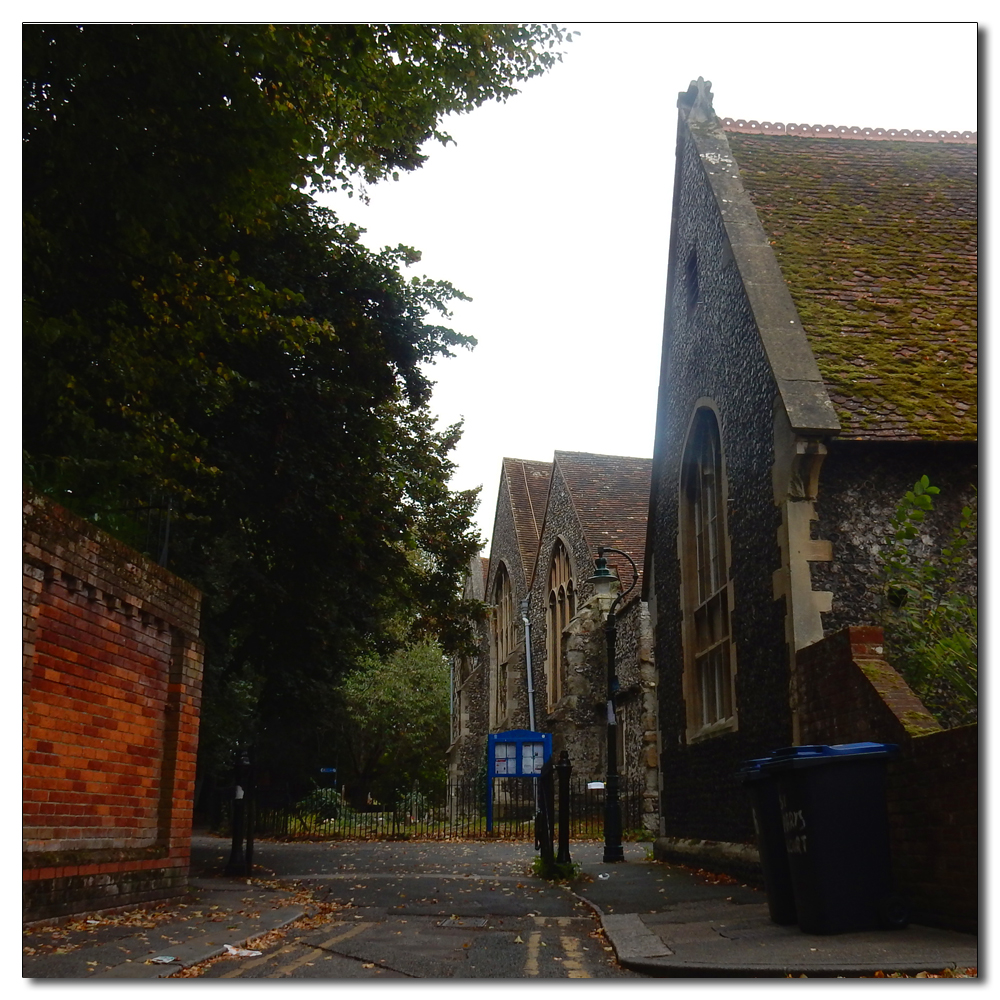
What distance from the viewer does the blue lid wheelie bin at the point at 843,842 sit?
233 inches

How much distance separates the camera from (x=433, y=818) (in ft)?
83.9

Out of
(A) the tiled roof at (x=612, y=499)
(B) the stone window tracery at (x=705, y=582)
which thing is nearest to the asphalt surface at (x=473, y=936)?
(B) the stone window tracery at (x=705, y=582)

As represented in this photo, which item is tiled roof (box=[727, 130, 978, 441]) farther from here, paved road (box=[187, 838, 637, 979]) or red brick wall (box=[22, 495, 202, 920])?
red brick wall (box=[22, 495, 202, 920])

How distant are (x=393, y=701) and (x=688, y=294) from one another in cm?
2851

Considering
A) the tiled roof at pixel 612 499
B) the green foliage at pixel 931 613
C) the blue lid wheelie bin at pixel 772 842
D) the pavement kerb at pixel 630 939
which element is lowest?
the pavement kerb at pixel 630 939

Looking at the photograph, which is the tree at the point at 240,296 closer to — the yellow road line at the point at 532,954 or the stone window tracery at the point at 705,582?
the stone window tracery at the point at 705,582

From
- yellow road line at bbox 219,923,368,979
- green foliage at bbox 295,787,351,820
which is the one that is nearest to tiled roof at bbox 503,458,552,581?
green foliage at bbox 295,787,351,820

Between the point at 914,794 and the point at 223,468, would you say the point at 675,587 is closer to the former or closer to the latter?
the point at 223,468

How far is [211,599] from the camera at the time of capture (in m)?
12.5

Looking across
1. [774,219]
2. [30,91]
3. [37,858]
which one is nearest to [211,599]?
[37,858]

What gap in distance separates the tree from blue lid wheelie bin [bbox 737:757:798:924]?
528 centimetres

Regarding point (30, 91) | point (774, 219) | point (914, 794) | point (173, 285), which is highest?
point (774, 219)

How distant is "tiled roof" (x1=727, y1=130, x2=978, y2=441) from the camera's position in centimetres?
911

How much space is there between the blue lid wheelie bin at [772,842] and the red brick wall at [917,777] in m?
0.68
